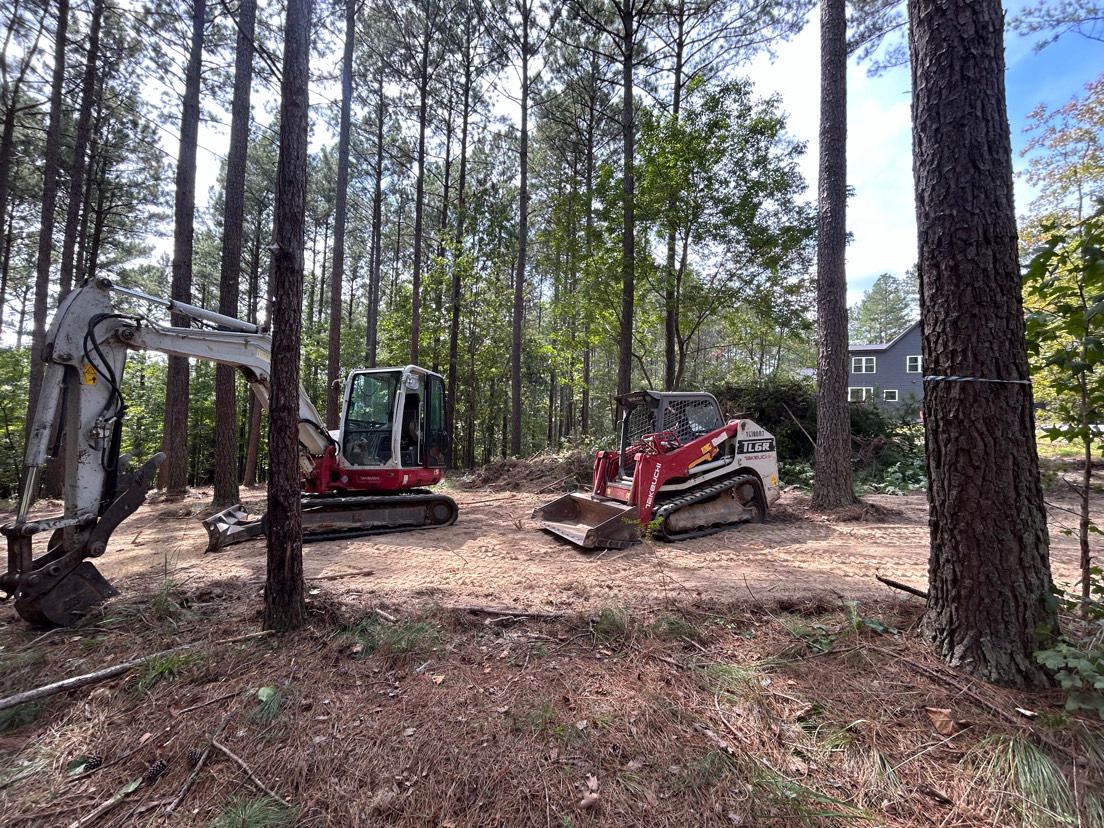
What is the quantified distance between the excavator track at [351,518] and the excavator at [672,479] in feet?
6.26

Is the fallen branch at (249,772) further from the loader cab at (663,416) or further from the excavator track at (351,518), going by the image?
the loader cab at (663,416)

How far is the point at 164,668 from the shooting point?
2.69 metres

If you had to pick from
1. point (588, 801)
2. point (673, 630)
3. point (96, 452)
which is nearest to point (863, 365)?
point (673, 630)

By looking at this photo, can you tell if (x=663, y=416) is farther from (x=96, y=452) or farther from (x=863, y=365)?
(x=863, y=365)

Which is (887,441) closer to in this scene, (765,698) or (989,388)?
(989,388)

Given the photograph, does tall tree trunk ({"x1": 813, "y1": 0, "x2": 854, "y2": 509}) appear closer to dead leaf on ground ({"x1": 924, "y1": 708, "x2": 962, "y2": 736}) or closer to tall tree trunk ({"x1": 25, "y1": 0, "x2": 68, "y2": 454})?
dead leaf on ground ({"x1": 924, "y1": 708, "x2": 962, "y2": 736})

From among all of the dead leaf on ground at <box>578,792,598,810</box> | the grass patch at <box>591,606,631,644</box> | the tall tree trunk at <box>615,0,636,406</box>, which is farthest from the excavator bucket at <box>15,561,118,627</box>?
the tall tree trunk at <box>615,0,636,406</box>

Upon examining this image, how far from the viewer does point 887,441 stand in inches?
461

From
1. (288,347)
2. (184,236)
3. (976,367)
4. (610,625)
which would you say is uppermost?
(184,236)

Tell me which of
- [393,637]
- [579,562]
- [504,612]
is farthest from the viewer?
[579,562]

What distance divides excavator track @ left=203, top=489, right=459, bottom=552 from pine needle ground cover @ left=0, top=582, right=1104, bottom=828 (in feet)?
10.5

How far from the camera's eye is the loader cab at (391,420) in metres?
7.50

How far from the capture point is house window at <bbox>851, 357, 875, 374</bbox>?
31156 millimetres

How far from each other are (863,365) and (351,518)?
34.3 metres
